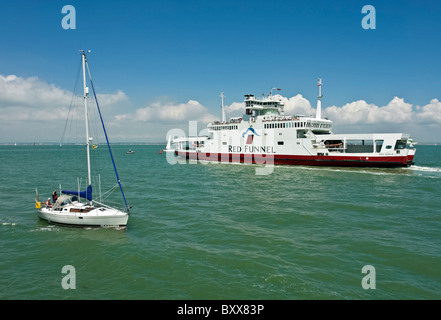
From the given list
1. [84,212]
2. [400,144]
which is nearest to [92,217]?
[84,212]

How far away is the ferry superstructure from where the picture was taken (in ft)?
128

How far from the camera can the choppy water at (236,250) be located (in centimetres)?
920

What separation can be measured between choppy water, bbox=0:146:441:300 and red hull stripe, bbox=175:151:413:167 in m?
18.2

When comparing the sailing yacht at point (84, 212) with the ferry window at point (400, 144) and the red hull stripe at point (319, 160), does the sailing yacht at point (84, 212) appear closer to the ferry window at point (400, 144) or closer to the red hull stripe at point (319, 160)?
the red hull stripe at point (319, 160)

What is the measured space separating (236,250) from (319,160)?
35.4m

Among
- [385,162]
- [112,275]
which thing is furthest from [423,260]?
[385,162]

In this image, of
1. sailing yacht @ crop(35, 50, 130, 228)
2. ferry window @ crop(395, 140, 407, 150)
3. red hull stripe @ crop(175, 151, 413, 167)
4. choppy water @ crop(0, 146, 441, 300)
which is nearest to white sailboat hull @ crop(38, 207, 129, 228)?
sailing yacht @ crop(35, 50, 130, 228)

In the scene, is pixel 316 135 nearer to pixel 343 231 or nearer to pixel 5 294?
pixel 343 231

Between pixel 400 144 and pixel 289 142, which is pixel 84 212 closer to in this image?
pixel 289 142

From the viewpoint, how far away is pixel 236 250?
1225cm

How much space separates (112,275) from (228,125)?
49239 mm

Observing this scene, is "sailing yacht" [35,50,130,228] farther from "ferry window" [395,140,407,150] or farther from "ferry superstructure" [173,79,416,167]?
"ferry window" [395,140,407,150]

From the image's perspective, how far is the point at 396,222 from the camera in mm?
16203
